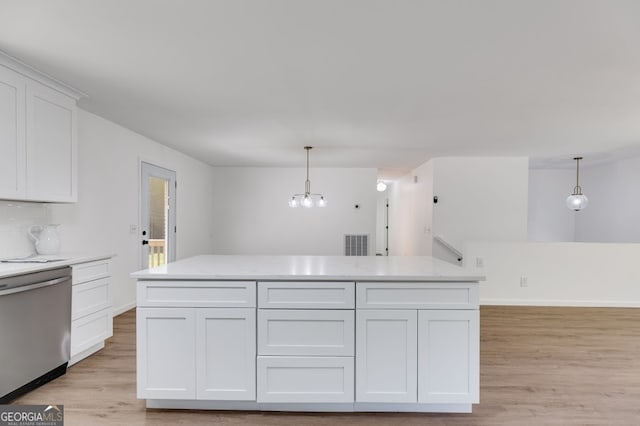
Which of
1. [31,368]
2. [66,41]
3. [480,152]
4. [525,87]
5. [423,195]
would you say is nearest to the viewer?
[66,41]

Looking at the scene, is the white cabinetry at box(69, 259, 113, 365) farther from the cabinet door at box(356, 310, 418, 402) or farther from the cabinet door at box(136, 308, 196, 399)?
the cabinet door at box(356, 310, 418, 402)

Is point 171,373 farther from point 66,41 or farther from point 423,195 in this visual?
point 423,195

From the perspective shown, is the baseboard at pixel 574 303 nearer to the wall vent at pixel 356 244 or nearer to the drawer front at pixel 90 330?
the wall vent at pixel 356 244

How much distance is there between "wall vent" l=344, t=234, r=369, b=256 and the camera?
269 inches

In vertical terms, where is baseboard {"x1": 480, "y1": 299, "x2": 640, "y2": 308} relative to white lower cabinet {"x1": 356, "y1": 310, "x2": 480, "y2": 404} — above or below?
below

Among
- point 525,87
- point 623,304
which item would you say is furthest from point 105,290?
point 623,304

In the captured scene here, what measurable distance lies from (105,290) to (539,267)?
17.5ft

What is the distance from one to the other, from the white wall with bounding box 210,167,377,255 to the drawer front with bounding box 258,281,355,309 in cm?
→ 477

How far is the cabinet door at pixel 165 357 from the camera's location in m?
2.05

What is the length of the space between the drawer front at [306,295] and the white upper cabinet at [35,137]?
1917 millimetres

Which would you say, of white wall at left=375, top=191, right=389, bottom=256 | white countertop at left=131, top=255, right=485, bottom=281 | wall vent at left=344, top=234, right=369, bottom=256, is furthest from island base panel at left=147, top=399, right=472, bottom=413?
white wall at left=375, top=191, right=389, bottom=256

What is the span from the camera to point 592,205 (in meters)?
6.75

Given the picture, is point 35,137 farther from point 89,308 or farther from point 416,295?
point 416,295

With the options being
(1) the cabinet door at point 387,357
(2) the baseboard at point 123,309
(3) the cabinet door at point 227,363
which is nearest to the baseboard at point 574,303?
(1) the cabinet door at point 387,357
